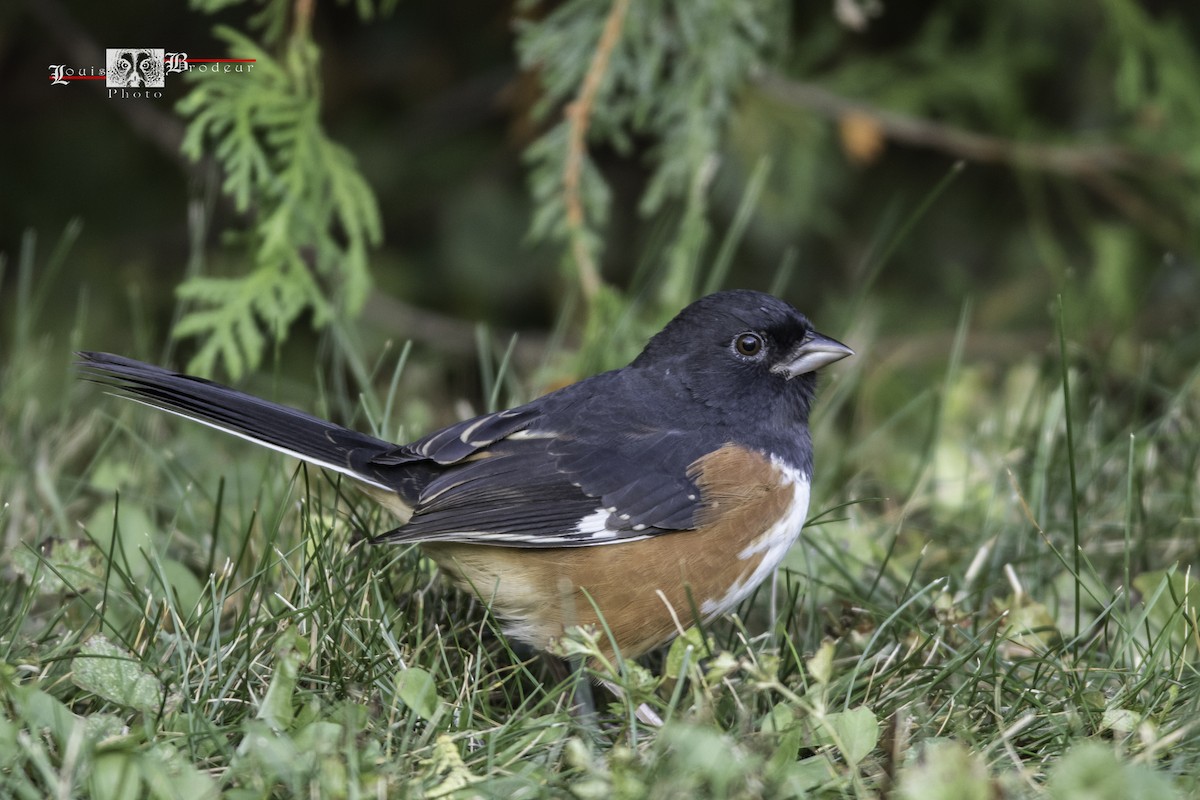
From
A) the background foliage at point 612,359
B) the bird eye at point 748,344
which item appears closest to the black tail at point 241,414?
the background foliage at point 612,359

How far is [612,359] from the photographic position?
11.6ft

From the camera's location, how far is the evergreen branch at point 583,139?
3.45 metres

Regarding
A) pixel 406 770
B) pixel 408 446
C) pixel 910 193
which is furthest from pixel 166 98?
pixel 406 770

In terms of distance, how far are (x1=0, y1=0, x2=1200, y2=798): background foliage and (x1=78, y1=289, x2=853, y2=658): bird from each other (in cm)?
14

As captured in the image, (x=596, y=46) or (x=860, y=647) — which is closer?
(x=860, y=647)

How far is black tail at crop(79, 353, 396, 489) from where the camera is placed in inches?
103

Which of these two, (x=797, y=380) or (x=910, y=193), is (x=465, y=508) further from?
(x=910, y=193)

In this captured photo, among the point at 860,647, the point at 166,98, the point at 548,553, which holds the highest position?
the point at 166,98

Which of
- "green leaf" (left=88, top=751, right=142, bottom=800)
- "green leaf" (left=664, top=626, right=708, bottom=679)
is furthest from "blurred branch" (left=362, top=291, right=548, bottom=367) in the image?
"green leaf" (left=88, top=751, right=142, bottom=800)

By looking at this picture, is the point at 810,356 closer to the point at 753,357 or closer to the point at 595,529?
the point at 753,357

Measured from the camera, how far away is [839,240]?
4.86 meters

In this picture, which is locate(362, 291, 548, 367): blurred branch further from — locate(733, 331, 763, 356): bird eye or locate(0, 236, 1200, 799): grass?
locate(733, 331, 763, 356): bird eye

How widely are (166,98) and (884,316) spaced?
2.84 metres

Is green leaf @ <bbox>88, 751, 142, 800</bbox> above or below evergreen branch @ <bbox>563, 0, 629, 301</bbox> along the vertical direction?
below
